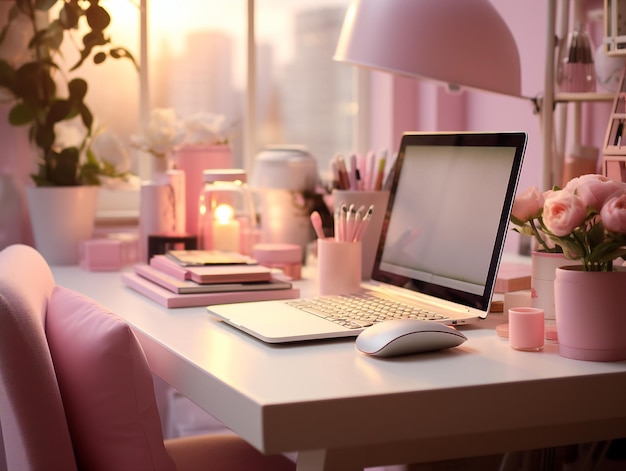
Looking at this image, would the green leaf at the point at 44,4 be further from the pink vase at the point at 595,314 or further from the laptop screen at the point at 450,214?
the pink vase at the point at 595,314

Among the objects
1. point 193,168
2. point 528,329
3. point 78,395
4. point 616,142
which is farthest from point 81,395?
point 193,168

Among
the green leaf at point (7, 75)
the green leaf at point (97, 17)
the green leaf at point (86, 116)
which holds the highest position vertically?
the green leaf at point (97, 17)

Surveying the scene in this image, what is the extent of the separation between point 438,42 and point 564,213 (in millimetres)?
612

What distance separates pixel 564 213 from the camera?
1102 mm

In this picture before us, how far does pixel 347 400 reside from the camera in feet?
3.12

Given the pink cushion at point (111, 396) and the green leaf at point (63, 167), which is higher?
the green leaf at point (63, 167)

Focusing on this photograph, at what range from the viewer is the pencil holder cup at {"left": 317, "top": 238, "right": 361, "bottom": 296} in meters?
1.64

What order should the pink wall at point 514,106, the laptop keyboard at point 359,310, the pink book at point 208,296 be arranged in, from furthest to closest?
the pink wall at point 514,106 → the pink book at point 208,296 → the laptop keyboard at point 359,310

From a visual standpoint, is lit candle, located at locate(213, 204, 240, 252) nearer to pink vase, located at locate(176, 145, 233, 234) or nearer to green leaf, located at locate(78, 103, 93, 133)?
pink vase, located at locate(176, 145, 233, 234)

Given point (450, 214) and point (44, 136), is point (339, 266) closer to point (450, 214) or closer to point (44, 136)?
point (450, 214)

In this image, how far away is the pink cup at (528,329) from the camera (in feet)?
3.87

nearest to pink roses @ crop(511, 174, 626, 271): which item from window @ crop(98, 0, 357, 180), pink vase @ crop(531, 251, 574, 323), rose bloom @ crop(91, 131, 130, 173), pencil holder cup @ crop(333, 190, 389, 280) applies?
pink vase @ crop(531, 251, 574, 323)

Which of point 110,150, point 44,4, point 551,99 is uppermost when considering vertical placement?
point 44,4

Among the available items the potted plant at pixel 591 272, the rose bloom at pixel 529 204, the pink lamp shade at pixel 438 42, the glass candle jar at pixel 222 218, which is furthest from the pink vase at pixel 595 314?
the glass candle jar at pixel 222 218
